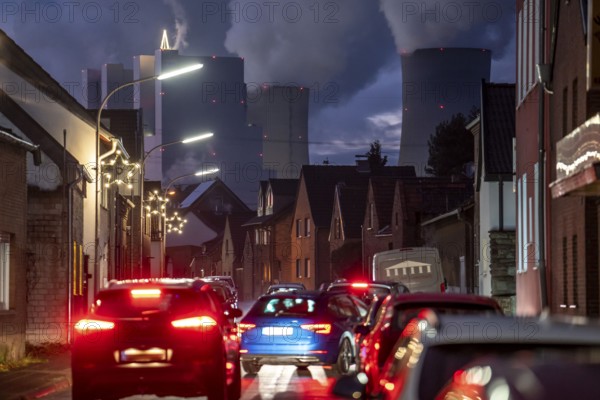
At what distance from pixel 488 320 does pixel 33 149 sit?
20.3m

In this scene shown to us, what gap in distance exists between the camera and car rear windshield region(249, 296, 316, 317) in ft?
78.9

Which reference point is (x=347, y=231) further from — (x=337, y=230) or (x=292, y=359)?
(x=292, y=359)

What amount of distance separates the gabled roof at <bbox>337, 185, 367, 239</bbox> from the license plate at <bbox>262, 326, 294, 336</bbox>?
59.0 meters

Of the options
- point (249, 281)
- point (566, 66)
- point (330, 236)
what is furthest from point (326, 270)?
point (566, 66)

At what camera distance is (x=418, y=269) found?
5072cm

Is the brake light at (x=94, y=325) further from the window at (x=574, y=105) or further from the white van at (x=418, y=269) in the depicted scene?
the white van at (x=418, y=269)

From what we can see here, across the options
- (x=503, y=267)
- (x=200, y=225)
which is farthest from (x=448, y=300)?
(x=200, y=225)

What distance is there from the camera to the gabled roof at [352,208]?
275 ft

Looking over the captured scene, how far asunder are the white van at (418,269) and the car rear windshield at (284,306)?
25777mm

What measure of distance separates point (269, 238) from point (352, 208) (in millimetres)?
17687

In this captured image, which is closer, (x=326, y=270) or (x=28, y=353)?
(x=28, y=353)

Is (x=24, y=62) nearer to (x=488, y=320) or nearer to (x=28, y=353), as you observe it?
(x=28, y=353)

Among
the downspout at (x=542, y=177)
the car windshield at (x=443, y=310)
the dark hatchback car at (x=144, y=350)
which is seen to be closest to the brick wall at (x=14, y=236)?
the dark hatchback car at (x=144, y=350)

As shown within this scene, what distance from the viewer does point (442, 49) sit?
134 m
